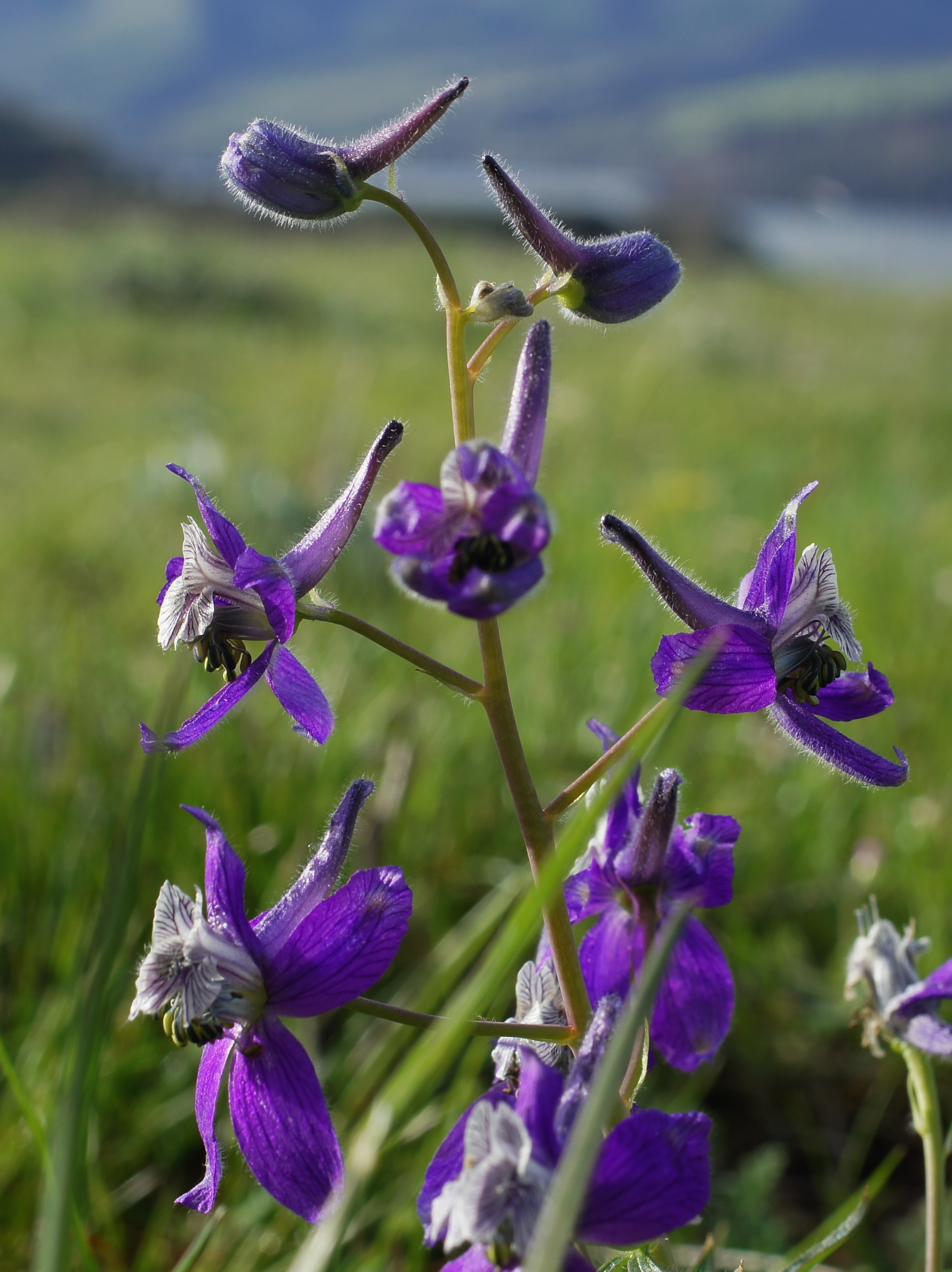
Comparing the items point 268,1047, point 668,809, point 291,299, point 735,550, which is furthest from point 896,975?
point 291,299

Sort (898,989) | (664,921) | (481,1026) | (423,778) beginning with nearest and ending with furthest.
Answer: (481,1026)
(664,921)
(898,989)
(423,778)

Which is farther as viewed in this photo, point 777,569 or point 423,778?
point 423,778

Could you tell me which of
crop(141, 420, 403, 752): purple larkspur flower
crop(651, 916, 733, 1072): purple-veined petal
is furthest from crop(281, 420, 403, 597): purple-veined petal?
crop(651, 916, 733, 1072): purple-veined petal

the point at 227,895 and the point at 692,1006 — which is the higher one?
the point at 227,895

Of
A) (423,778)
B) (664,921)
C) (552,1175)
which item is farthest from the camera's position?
(423,778)

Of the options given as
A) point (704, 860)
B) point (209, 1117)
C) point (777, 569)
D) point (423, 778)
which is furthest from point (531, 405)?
point (423, 778)

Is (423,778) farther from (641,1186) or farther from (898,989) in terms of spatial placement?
(641,1186)

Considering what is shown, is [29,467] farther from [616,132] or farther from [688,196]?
[616,132]
